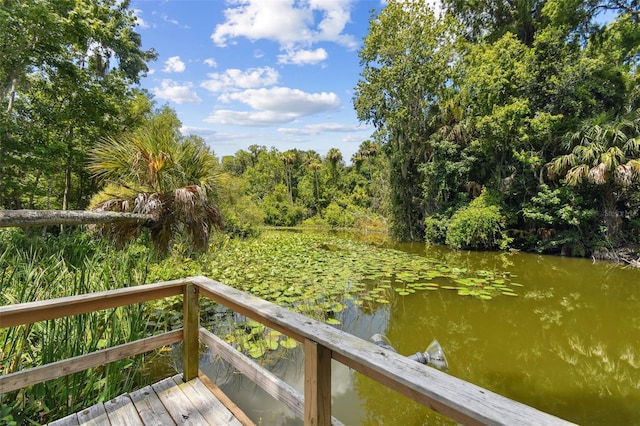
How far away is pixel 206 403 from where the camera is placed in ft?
5.66

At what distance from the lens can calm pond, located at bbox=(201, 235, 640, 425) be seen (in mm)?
2508

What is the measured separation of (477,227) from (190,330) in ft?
31.6

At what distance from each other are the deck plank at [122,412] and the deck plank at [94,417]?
0.9 inches

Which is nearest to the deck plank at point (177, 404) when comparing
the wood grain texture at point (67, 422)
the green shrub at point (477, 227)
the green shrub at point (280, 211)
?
the wood grain texture at point (67, 422)

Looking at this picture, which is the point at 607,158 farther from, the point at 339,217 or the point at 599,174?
the point at 339,217

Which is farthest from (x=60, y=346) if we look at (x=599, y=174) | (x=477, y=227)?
(x=599, y=174)

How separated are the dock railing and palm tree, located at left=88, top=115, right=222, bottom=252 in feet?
5.60

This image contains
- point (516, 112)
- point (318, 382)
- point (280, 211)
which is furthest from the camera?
point (280, 211)

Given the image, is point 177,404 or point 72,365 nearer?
point 72,365

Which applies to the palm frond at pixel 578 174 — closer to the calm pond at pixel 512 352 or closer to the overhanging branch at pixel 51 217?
the calm pond at pixel 512 352

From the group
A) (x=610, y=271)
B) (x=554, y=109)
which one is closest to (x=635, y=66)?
(x=554, y=109)

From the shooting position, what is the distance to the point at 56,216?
6.86 feet

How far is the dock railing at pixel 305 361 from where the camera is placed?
65cm

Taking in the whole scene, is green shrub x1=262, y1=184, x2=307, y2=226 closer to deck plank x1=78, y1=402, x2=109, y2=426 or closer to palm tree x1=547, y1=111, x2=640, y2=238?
palm tree x1=547, y1=111, x2=640, y2=238
